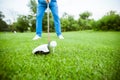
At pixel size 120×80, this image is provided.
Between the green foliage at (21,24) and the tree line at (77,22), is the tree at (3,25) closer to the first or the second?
the tree line at (77,22)

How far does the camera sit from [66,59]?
2027mm

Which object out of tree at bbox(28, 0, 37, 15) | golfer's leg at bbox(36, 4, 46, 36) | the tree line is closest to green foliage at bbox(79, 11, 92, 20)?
the tree line

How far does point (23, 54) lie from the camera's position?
2215 mm

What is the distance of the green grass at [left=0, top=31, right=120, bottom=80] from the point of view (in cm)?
168

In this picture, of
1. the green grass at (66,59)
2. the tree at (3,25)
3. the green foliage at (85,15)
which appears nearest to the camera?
the green grass at (66,59)

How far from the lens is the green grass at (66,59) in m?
1.68

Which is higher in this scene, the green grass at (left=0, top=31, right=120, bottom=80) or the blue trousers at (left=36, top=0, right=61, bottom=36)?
the blue trousers at (left=36, top=0, right=61, bottom=36)

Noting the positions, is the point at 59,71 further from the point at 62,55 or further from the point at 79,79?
the point at 62,55

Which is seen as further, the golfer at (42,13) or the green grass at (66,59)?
the golfer at (42,13)

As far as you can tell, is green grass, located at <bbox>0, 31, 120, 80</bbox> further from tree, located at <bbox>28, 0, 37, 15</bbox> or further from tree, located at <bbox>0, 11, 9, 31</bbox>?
tree, located at <bbox>28, 0, 37, 15</bbox>

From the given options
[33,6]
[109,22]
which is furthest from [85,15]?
[33,6]

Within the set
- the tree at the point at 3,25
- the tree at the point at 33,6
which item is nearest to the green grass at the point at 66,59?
the tree at the point at 3,25

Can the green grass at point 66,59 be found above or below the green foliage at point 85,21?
below

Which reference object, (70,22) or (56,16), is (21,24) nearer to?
(56,16)
